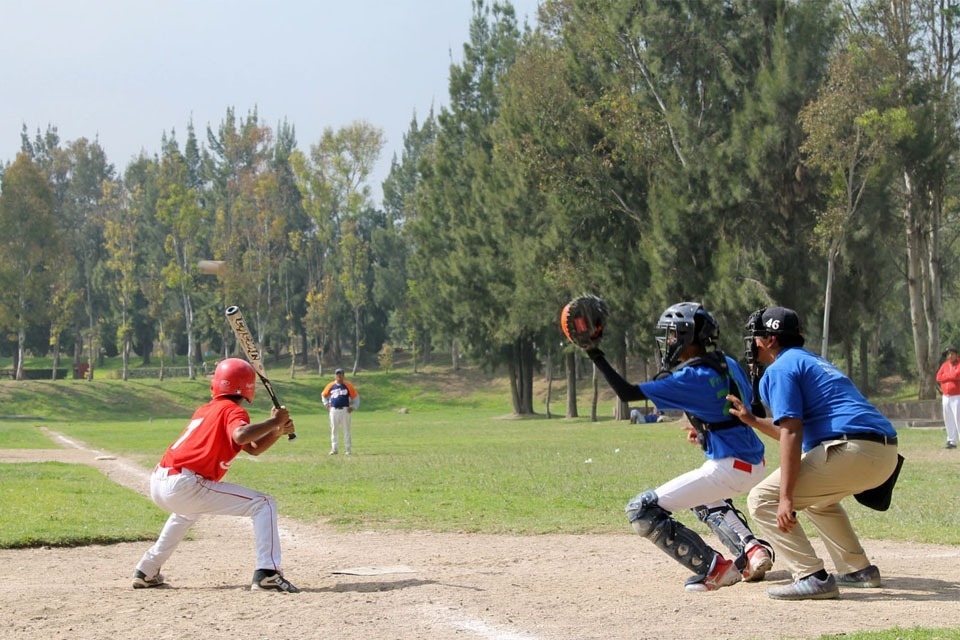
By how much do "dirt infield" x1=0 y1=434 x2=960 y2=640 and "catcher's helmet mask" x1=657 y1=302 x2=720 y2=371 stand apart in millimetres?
1738

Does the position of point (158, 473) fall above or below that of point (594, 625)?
above

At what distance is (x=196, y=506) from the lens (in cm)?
844

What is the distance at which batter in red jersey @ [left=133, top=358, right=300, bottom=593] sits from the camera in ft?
27.3

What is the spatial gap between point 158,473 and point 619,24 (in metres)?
36.5

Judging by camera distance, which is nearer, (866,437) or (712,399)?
(866,437)

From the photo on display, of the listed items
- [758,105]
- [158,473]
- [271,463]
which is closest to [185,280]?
[758,105]

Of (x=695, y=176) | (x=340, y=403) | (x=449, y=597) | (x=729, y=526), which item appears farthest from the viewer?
(x=695, y=176)

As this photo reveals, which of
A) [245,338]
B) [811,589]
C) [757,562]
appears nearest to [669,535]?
[757,562]

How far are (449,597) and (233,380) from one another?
250 centimetres

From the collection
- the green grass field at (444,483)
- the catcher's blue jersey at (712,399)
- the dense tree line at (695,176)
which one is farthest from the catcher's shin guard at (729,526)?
the dense tree line at (695,176)

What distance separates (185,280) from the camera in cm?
7825

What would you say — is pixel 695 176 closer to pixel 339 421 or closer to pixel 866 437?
pixel 339 421

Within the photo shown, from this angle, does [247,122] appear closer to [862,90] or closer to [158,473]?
Answer: [862,90]

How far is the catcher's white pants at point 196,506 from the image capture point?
8.38 metres
